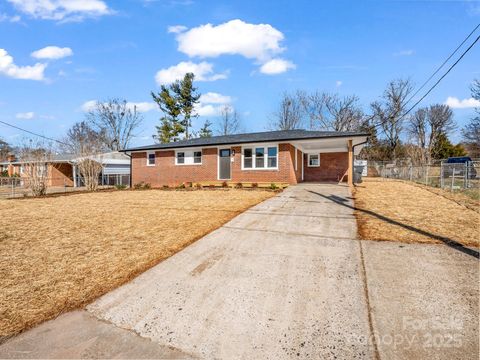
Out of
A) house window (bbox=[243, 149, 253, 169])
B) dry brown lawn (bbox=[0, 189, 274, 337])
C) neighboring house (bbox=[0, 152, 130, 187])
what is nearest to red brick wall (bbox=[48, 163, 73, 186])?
neighboring house (bbox=[0, 152, 130, 187])

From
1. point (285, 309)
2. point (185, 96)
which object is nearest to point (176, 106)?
point (185, 96)

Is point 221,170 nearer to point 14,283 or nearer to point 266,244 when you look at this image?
point 266,244

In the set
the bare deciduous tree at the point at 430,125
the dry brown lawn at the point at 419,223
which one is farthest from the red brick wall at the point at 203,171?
the bare deciduous tree at the point at 430,125

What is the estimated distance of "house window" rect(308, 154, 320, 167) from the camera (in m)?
19.4

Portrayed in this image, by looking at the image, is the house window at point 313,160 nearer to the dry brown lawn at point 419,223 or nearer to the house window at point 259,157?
the house window at point 259,157

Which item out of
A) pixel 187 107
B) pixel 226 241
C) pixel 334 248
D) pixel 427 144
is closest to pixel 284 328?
pixel 334 248

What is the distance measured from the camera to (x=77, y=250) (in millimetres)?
4836

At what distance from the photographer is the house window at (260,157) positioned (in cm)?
1533

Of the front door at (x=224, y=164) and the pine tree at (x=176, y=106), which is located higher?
the pine tree at (x=176, y=106)

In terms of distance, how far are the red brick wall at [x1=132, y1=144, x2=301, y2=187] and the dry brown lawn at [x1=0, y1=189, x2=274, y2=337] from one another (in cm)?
684

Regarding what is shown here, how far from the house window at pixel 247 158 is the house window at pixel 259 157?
341mm

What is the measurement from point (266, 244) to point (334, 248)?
1167mm

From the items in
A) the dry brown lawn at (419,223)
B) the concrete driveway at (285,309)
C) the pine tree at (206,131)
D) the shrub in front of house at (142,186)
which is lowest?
the concrete driveway at (285,309)

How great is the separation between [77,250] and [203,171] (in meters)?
12.9
